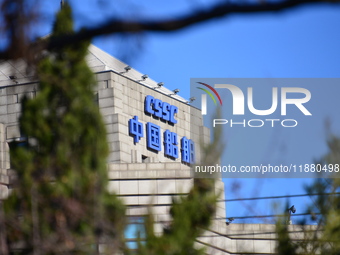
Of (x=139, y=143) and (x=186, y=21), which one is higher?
(x=139, y=143)

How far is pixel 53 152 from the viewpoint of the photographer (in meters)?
13.4

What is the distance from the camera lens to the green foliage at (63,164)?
1194 cm

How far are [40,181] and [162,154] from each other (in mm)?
30072

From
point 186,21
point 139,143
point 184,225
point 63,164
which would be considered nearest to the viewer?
point 186,21

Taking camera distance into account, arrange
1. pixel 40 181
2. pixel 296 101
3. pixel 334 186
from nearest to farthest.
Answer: pixel 40 181 < pixel 334 186 < pixel 296 101

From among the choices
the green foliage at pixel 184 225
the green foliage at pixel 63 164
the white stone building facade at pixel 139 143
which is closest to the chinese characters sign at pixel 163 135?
the white stone building facade at pixel 139 143

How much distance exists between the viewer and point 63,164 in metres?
13.1

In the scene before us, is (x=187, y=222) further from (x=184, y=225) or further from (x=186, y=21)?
(x=186, y=21)

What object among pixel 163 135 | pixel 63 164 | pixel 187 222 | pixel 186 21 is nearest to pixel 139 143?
pixel 163 135

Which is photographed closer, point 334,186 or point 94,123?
point 94,123

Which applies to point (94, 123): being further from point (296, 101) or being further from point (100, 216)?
point (296, 101)

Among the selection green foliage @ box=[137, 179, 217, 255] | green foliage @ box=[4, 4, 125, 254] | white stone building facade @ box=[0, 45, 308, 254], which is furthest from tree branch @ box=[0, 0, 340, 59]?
white stone building facade @ box=[0, 45, 308, 254]

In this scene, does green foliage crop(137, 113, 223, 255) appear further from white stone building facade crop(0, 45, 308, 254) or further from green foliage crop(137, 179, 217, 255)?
white stone building facade crop(0, 45, 308, 254)

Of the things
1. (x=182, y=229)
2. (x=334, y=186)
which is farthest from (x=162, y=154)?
(x=182, y=229)
